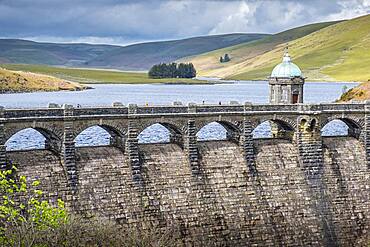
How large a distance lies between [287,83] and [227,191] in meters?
19.8

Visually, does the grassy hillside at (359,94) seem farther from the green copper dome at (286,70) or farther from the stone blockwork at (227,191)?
the stone blockwork at (227,191)

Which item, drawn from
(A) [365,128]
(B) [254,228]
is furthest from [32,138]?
(A) [365,128]

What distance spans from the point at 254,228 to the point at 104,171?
18.9 metres

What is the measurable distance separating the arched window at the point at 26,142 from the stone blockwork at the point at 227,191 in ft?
92.9

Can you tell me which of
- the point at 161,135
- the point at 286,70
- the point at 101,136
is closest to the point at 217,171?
the point at 286,70

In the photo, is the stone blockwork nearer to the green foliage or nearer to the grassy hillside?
the green foliage

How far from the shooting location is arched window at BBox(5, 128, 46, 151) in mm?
97375

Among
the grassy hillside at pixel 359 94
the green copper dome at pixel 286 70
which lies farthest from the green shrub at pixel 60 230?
the grassy hillside at pixel 359 94

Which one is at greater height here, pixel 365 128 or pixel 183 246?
pixel 365 128

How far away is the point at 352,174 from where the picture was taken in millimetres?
84312

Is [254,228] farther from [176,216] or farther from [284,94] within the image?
[284,94]

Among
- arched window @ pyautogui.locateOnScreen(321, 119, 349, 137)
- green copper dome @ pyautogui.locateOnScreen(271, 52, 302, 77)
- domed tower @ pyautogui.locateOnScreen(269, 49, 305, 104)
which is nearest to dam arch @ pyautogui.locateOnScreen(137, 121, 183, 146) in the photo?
domed tower @ pyautogui.locateOnScreen(269, 49, 305, 104)

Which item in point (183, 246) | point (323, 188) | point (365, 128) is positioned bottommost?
point (183, 246)

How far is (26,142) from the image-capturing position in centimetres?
10188
